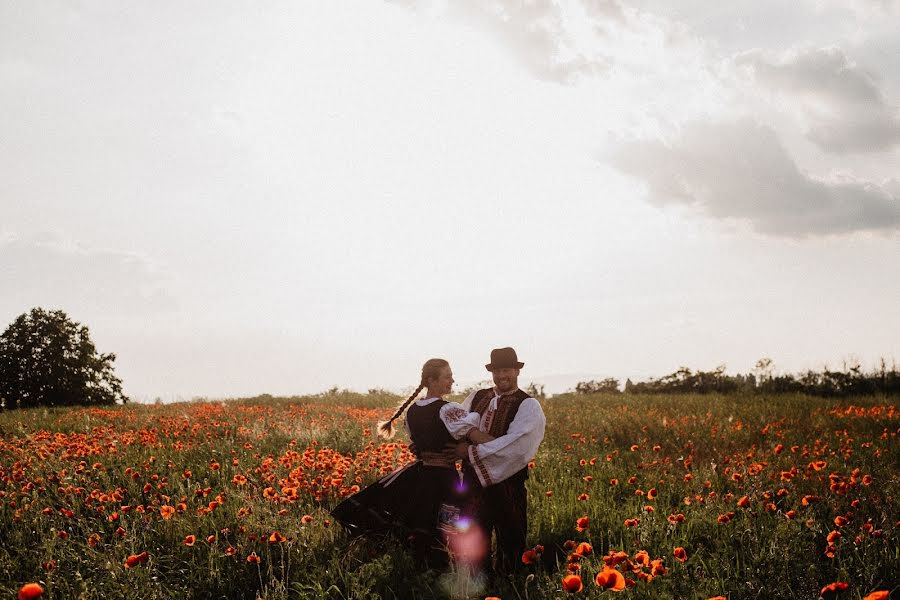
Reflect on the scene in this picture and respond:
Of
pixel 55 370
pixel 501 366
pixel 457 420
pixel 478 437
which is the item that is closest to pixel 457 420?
pixel 457 420

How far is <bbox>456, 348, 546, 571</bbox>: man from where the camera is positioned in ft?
15.0

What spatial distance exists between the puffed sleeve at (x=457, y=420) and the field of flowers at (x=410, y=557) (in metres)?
1.05

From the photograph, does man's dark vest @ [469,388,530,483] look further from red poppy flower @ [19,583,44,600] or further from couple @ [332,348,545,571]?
red poppy flower @ [19,583,44,600]

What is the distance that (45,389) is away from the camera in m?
26.9

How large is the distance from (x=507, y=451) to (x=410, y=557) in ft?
3.86

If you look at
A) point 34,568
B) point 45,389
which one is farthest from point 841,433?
point 45,389

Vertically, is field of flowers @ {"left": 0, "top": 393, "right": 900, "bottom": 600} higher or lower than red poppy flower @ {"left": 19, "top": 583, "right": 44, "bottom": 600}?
lower

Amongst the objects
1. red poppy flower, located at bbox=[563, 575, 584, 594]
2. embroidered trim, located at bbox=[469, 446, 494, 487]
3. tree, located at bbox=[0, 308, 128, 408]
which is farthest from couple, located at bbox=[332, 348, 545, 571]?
tree, located at bbox=[0, 308, 128, 408]

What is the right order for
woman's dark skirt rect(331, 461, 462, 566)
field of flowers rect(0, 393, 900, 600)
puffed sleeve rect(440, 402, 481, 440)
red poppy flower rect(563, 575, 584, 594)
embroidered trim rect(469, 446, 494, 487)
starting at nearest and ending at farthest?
1. red poppy flower rect(563, 575, 584, 594)
2. field of flowers rect(0, 393, 900, 600)
3. embroidered trim rect(469, 446, 494, 487)
4. puffed sleeve rect(440, 402, 481, 440)
5. woman's dark skirt rect(331, 461, 462, 566)

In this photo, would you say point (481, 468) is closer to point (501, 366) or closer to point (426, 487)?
point (426, 487)

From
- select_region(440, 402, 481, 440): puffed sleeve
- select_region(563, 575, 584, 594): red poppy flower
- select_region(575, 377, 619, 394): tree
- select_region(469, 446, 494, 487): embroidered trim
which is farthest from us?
select_region(575, 377, 619, 394): tree

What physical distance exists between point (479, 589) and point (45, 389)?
99.1ft

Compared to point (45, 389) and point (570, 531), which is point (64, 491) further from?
point (45, 389)

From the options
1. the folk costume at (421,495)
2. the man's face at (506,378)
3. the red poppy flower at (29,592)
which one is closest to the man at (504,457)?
the man's face at (506,378)
